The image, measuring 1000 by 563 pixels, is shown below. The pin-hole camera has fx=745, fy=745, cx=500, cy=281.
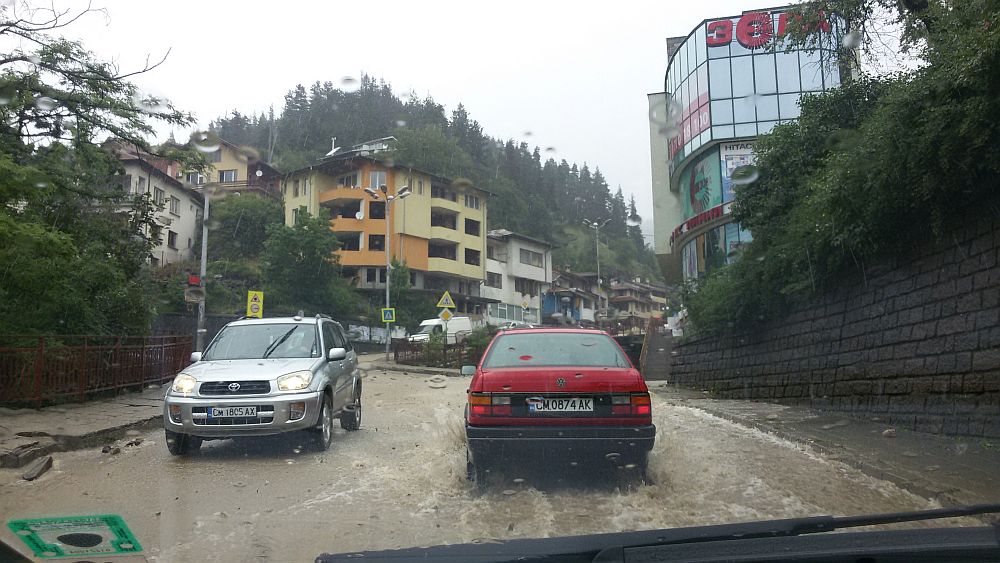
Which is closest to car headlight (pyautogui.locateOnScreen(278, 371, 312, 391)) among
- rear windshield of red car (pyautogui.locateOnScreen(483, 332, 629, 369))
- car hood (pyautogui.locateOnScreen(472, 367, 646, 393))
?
rear windshield of red car (pyautogui.locateOnScreen(483, 332, 629, 369))

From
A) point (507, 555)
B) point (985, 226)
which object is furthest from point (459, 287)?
point (507, 555)

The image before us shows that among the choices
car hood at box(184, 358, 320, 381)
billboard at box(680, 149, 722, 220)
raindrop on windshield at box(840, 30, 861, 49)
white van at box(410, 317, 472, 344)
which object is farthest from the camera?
billboard at box(680, 149, 722, 220)

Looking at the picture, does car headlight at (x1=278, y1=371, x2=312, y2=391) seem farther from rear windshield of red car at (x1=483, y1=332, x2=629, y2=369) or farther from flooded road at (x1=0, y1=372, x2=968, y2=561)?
rear windshield of red car at (x1=483, y1=332, x2=629, y2=369)

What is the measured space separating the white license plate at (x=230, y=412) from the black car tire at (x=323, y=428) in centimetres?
77

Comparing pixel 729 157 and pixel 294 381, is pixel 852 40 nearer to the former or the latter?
pixel 294 381

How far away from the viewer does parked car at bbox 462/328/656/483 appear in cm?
605

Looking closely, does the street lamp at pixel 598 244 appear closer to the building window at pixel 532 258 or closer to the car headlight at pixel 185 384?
the building window at pixel 532 258

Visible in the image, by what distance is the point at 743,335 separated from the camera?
57.4 feet

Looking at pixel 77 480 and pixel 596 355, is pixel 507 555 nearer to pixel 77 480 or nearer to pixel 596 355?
pixel 596 355

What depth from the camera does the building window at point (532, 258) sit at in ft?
224

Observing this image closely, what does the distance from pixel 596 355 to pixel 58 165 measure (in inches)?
438

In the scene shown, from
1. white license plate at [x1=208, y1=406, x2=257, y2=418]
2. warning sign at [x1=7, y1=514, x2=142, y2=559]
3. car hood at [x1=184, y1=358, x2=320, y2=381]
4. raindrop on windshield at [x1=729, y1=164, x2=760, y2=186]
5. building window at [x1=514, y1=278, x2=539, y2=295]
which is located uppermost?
building window at [x1=514, y1=278, x2=539, y2=295]

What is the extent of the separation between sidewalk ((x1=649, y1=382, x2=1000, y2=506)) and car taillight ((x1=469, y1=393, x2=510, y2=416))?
133 inches

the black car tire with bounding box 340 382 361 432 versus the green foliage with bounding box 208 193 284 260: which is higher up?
the green foliage with bounding box 208 193 284 260
